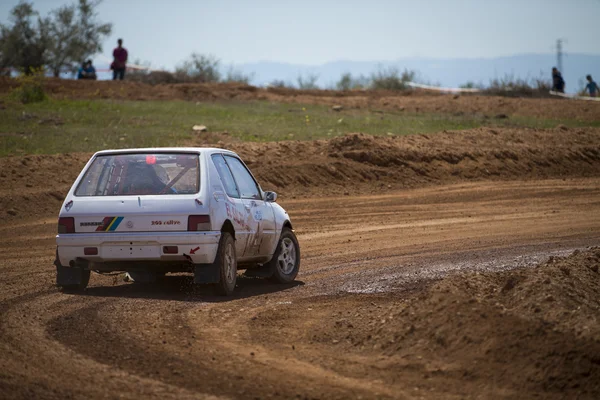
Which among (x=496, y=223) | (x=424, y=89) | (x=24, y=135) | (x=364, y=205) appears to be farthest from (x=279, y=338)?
(x=424, y=89)

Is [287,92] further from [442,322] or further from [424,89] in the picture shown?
[442,322]

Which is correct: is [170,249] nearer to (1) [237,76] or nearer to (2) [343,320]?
(2) [343,320]

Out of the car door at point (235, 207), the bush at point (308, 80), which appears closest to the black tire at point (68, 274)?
the car door at point (235, 207)

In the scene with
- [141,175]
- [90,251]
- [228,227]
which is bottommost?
[90,251]

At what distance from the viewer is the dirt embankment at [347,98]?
36906mm

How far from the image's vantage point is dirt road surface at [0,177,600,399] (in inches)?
286

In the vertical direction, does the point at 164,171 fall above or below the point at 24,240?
above

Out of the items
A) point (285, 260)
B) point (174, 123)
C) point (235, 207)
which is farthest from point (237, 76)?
point (235, 207)

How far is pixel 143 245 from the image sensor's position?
35.4ft

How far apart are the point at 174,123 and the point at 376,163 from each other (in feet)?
21.8

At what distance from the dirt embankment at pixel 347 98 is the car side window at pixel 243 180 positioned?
23.8 m

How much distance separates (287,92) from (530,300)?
114 ft

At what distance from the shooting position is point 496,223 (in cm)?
1983

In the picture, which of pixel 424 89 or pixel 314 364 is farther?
pixel 424 89
